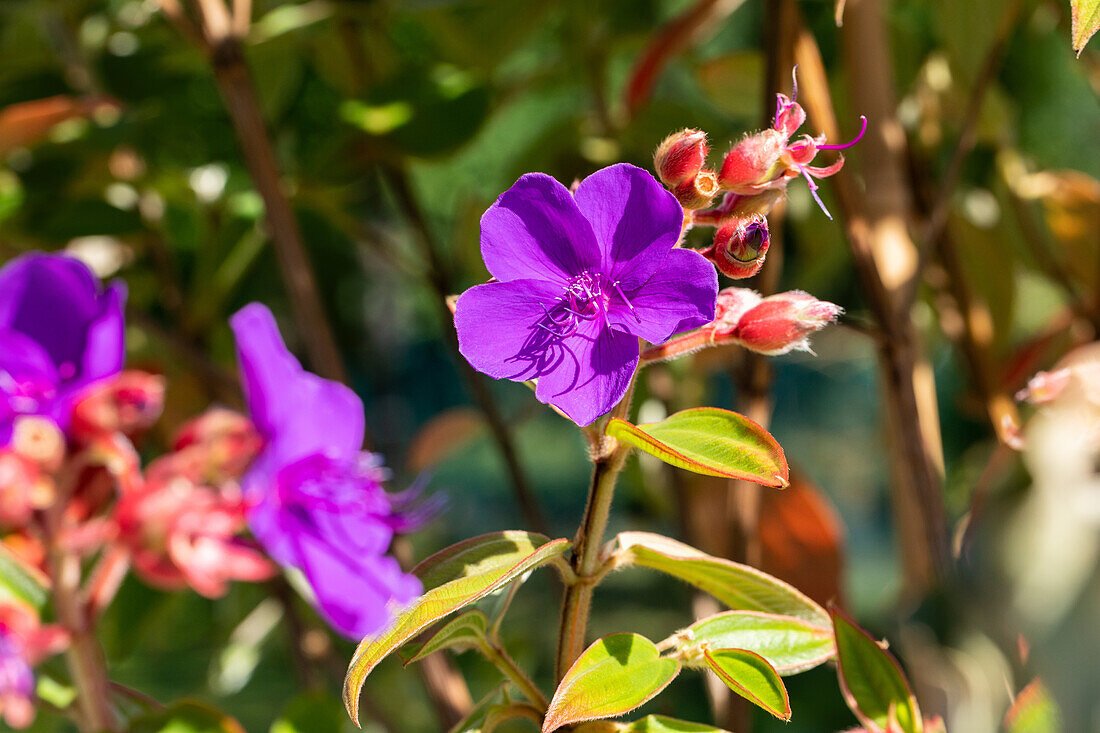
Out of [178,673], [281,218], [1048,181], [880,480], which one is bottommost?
[880,480]

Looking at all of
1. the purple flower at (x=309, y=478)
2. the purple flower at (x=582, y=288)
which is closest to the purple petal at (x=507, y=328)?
the purple flower at (x=582, y=288)

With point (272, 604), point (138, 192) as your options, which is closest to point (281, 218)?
point (138, 192)

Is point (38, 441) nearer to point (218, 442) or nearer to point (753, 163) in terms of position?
point (218, 442)

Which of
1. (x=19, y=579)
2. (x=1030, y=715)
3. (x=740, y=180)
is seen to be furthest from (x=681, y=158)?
(x=19, y=579)

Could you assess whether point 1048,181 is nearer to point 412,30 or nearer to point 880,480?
point 412,30

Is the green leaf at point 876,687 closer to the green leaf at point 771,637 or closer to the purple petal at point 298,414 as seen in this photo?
the green leaf at point 771,637

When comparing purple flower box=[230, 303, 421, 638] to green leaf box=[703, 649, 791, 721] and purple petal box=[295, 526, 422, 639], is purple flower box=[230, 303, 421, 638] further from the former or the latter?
green leaf box=[703, 649, 791, 721]

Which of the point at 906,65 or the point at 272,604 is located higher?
the point at 906,65
